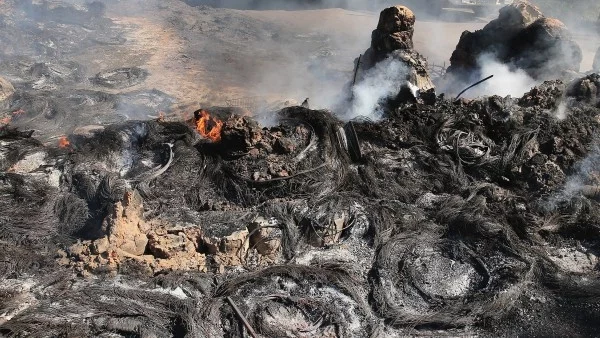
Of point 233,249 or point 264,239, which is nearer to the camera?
point 233,249

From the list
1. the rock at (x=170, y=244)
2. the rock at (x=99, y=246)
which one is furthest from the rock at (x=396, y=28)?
the rock at (x=99, y=246)

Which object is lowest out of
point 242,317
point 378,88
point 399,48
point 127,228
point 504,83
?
point 242,317

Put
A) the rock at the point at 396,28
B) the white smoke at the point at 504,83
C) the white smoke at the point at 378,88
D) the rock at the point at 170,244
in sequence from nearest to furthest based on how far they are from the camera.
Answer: the rock at the point at 170,244
the white smoke at the point at 378,88
the rock at the point at 396,28
the white smoke at the point at 504,83

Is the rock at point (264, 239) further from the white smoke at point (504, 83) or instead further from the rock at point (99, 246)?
the white smoke at point (504, 83)

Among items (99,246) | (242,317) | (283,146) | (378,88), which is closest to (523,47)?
(378,88)

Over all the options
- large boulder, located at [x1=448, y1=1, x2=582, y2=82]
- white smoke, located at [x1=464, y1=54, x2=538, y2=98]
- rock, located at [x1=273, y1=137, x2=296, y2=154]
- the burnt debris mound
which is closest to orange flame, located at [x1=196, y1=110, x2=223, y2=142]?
the burnt debris mound

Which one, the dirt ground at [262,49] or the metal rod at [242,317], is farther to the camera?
the dirt ground at [262,49]

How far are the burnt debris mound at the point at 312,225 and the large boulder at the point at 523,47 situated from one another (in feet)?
12.7

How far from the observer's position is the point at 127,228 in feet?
21.3

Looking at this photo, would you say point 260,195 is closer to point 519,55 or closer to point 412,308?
point 412,308

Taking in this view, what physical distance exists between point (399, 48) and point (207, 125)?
585 centimetres

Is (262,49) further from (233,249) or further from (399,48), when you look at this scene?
(233,249)

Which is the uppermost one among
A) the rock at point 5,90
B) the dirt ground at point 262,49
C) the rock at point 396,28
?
the rock at point 396,28

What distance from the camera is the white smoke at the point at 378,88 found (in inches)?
470
